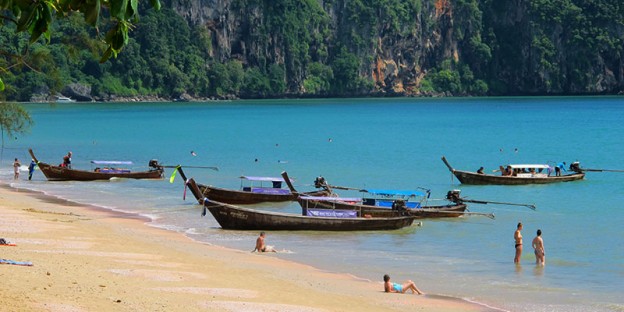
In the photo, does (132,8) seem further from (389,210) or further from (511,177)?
(511,177)

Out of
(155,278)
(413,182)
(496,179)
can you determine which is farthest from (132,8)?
(413,182)

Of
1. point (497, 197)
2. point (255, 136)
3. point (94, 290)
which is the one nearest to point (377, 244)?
point (94, 290)

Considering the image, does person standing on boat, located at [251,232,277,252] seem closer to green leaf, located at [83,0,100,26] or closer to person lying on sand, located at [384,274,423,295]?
person lying on sand, located at [384,274,423,295]

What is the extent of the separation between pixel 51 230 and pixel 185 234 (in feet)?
17.0

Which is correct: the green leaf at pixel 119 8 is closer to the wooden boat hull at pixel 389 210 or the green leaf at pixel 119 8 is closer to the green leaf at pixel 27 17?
the green leaf at pixel 27 17

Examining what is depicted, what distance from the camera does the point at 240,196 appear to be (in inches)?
1663

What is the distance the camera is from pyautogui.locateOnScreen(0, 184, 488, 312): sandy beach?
17.3m

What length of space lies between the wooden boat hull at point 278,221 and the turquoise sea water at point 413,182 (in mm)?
378

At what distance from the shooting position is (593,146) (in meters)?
88.8

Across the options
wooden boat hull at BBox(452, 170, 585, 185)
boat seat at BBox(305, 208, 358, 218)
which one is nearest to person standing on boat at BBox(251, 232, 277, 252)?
boat seat at BBox(305, 208, 358, 218)

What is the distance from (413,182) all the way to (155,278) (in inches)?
1461

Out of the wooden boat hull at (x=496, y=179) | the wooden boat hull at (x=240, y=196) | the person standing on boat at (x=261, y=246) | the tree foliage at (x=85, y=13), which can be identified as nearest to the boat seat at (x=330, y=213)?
the person standing on boat at (x=261, y=246)

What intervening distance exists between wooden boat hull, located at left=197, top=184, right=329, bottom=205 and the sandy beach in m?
8.57

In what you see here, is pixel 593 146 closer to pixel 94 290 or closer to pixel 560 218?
pixel 560 218
